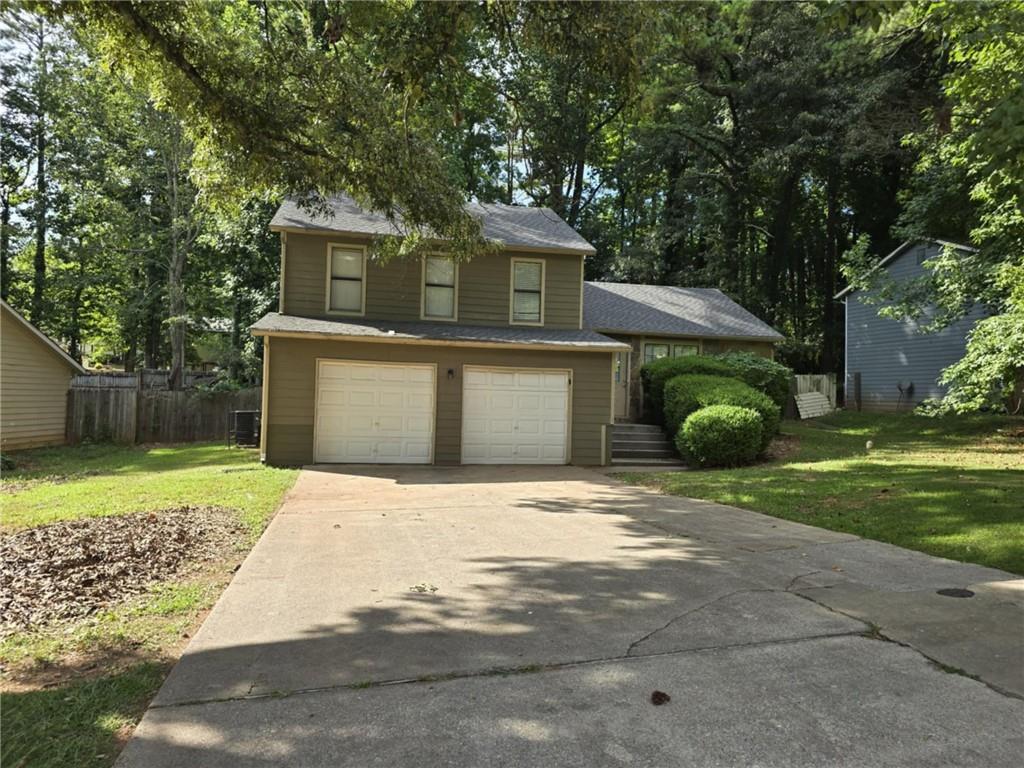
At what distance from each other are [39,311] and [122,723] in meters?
30.6

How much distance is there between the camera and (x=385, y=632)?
3596mm

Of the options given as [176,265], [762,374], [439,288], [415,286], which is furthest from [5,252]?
[762,374]

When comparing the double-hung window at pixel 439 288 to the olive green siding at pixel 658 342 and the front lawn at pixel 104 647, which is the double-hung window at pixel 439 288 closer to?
the olive green siding at pixel 658 342

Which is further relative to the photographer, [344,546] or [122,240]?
[122,240]

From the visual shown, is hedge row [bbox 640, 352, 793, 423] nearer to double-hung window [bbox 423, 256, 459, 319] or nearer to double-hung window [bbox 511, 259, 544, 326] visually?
double-hung window [bbox 511, 259, 544, 326]

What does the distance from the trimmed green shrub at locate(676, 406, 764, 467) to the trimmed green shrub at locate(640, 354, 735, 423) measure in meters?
2.59

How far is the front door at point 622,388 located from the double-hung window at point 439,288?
5308 millimetres

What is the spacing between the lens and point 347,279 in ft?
44.5

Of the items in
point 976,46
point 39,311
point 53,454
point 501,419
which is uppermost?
point 976,46

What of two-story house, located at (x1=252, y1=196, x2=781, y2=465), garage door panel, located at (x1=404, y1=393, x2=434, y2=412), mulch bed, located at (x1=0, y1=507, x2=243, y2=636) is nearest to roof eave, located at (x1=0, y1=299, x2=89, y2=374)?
two-story house, located at (x1=252, y1=196, x2=781, y2=465)

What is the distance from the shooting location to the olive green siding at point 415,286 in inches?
524

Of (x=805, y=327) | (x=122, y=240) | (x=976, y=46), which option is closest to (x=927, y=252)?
(x=805, y=327)

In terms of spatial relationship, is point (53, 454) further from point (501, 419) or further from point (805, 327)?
point (805, 327)

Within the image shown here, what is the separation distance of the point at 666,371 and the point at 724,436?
11.8 ft
